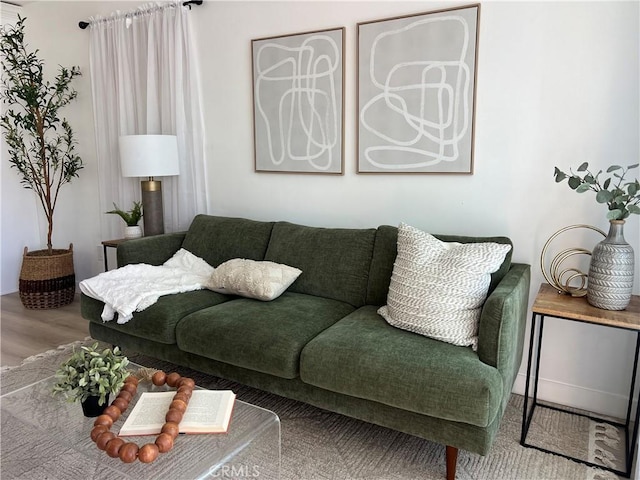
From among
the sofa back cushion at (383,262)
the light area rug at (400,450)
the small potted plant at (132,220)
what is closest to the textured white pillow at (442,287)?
the sofa back cushion at (383,262)

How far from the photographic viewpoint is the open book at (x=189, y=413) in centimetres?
144

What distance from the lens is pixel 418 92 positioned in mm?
2494

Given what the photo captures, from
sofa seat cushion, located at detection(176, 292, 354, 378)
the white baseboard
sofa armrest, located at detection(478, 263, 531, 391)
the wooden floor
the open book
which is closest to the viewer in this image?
the open book

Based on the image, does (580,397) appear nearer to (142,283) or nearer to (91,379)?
(91,379)

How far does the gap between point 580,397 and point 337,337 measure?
1.36 meters

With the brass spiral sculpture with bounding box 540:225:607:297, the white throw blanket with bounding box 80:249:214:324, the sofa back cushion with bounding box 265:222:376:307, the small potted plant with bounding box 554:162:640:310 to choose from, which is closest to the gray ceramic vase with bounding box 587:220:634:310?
the small potted plant with bounding box 554:162:640:310

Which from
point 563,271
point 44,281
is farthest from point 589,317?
point 44,281

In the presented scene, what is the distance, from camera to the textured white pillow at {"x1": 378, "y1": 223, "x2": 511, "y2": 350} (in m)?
1.89

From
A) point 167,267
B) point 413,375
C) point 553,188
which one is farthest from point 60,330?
point 553,188

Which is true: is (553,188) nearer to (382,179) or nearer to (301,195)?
(382,179)

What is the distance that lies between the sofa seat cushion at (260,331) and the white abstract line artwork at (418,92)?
3.05 ft

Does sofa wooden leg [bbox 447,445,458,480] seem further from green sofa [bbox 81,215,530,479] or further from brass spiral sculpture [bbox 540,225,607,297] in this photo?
brass spiral sculpture [bbox 540,225,607,297]

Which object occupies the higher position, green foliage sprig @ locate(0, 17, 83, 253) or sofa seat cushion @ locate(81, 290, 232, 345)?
green foliage sprig @ locate(0, 17, 83, 253)

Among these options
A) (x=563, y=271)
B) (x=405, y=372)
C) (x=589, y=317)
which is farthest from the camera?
(x=563, y=271)
